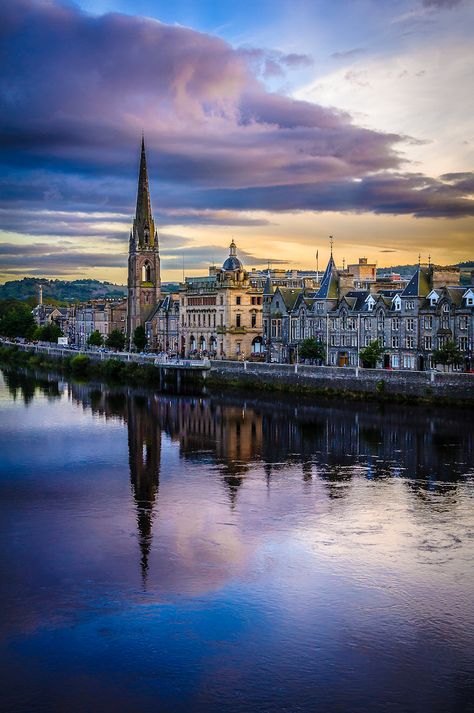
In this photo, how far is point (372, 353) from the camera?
66.6m

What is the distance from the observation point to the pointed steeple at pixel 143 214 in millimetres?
120188

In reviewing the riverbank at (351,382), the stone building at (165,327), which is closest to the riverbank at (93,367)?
the stone building at (165,327)

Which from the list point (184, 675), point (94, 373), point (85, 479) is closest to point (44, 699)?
point (184, 675)

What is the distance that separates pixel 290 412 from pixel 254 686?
4039 centimetres

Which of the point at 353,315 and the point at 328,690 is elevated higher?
the point at 353,315

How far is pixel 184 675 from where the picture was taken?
19391 mm

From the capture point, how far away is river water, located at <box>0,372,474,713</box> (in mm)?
19031

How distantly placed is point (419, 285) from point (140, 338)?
4986cm

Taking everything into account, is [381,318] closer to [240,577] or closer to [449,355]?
[449,355]

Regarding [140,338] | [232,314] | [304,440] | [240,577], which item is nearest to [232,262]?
[232,314]

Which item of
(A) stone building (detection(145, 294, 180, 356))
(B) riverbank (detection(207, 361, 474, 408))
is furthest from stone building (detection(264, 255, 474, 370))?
(A) stone building (detection(145, 294, 180, 356))

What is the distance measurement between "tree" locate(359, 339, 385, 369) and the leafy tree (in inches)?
227

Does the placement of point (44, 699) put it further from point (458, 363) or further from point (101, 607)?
point (458, 363)

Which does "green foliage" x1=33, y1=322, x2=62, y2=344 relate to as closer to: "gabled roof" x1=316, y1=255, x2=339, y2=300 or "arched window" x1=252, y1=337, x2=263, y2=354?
"arched window" x1=252, y1=337, x2=263, y2=354
